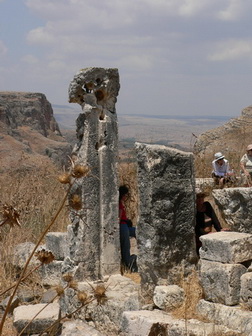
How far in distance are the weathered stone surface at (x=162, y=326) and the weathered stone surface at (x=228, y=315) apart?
9 cm

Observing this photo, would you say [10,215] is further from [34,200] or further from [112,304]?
[34,200]

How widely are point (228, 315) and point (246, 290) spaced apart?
305 mm

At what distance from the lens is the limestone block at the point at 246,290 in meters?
5.90

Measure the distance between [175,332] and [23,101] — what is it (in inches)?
1106

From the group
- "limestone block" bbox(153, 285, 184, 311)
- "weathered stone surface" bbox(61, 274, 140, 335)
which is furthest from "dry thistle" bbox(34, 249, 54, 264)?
"weathered stone surface" bbox(61, 274, 140, 335)

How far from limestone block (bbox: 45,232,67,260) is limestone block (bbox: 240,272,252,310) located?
11.9 feet

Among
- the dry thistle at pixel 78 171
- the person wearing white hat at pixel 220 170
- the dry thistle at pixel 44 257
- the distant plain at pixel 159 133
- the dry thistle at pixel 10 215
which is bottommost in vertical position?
the distant plain at pixel 159 133

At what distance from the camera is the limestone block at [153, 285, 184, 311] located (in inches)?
253

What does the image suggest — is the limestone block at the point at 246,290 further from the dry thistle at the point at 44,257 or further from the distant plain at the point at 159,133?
the dry thistle at the point at 44,257

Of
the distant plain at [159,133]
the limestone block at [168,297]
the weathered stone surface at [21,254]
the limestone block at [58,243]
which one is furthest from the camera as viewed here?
the distant plain at [159,133]

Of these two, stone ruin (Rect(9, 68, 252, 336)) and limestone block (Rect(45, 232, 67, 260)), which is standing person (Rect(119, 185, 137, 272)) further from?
limestone block (Rect(45, 232, 67, 260))

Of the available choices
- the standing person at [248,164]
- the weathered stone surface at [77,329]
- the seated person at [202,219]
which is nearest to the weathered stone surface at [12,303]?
the weathered stone surface at [77,329]

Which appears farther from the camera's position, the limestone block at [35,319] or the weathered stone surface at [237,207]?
the limestone block at [35,319]

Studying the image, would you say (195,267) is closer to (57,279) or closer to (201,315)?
(201,315)
